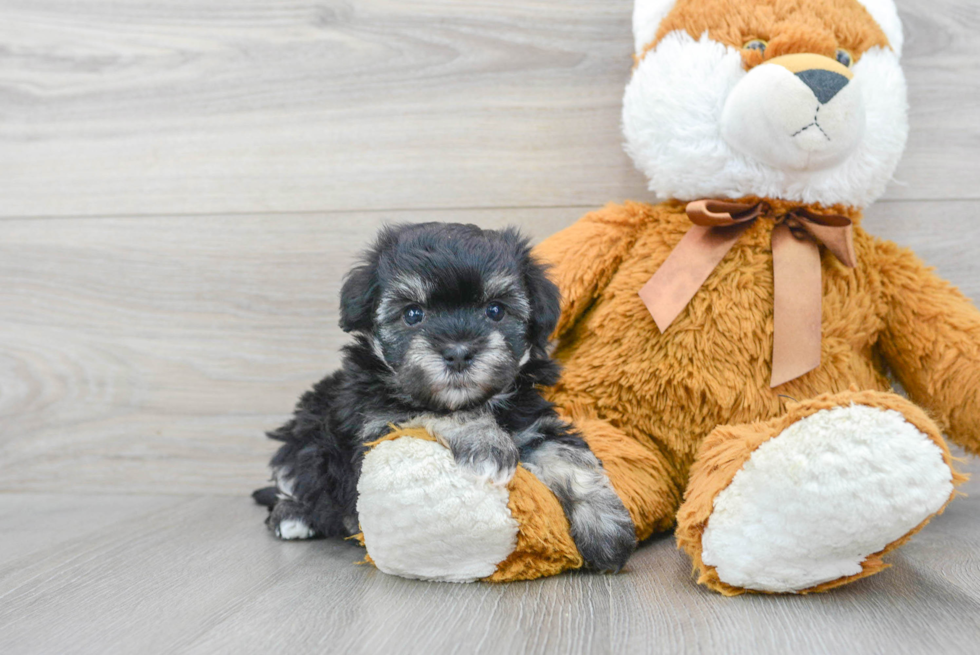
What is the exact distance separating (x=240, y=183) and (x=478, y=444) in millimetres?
1108

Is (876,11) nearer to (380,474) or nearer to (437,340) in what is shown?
(437,340)

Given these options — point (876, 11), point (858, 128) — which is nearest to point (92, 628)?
point (858, 128)

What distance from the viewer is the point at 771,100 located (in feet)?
4.14

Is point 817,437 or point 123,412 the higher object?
point 817,437

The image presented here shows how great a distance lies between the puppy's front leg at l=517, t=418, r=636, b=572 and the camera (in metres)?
1.15

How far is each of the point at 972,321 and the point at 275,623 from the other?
131cm

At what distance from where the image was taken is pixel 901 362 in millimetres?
1448

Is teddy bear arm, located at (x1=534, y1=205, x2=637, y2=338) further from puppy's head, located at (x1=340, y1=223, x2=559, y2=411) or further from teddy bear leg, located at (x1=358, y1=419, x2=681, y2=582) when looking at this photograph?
teddy bear leg, located at (x1=358, y1=419, x2=681, y2=582)

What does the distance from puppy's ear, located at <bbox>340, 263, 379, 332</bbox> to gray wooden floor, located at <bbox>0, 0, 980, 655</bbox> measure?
603 millimetres

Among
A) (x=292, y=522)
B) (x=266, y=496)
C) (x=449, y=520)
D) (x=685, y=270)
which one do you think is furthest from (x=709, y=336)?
(x=266, y=496)

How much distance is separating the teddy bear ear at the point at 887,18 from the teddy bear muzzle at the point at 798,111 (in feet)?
0.74

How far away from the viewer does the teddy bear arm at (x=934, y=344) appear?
135cm

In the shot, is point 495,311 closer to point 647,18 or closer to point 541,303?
point 541,303

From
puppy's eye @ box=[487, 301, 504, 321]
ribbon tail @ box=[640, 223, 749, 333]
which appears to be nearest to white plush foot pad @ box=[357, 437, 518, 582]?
puppy's eye @ box=[487, 301, 504, 321]
